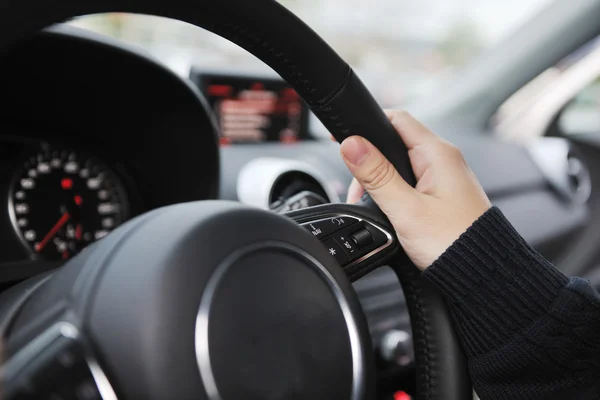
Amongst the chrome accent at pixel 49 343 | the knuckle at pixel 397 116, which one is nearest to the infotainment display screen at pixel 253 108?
the knuckle at pixel 397 116

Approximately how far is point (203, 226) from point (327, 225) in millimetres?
196

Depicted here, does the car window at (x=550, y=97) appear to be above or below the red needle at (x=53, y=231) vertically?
above

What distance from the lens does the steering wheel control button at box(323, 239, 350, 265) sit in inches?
26.6

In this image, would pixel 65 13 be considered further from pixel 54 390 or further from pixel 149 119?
pixel 149 119

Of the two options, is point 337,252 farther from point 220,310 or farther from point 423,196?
point 220,310

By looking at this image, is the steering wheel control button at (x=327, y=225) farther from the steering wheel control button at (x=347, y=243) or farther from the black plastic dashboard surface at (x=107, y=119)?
the black plastic dashboard surface at (x=107, y=119)

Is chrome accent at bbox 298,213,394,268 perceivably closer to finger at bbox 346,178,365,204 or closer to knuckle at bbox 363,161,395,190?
knuckle at bbox 363,161,395,190

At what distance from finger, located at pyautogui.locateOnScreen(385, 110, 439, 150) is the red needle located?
2.19 ft

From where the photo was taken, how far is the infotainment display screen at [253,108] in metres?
1.52

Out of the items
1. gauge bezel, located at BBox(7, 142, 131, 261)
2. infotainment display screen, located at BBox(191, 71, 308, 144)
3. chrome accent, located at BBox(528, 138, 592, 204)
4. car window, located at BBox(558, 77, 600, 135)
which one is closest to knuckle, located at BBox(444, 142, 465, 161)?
gauge bezel, located at BBox(7, 142, 131, 261)

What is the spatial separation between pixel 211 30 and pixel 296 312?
0.87ft

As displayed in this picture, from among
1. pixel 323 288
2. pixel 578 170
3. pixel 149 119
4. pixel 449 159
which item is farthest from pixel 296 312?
pixel 578 170

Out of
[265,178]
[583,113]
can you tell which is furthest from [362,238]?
[583,113]

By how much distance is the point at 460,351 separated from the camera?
725 millimetres
